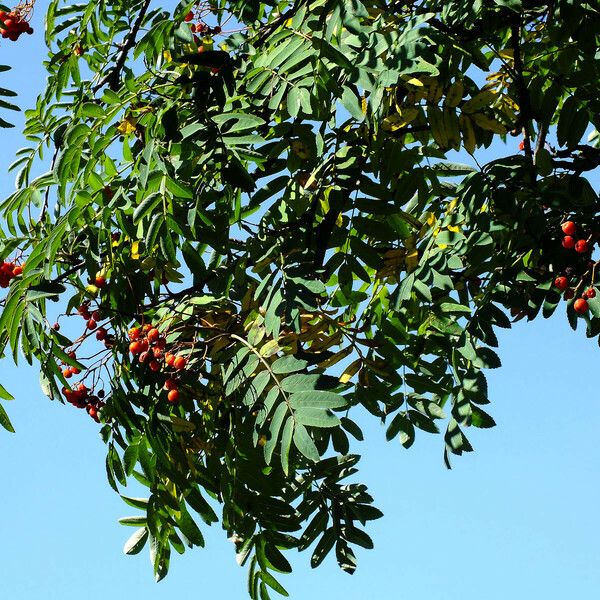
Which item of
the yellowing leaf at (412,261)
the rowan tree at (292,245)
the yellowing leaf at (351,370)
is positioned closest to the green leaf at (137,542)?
the rowan tree at (292,245)

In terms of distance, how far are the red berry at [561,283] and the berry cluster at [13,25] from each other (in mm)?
2735

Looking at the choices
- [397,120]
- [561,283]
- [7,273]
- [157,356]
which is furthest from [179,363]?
[561,283]

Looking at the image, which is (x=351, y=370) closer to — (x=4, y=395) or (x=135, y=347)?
(x=135, y=347)

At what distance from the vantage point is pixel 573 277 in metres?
4.14

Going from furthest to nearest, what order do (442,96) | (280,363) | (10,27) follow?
1. (10,27)
2. (442,96)
3. (280,363)

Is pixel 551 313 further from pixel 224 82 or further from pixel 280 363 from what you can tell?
pixel 224 82

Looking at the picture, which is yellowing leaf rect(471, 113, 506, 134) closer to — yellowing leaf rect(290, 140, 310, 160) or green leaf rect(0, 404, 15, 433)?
yellowing leaf rect(290, 140, 310, 160)

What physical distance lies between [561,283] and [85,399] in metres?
1.87

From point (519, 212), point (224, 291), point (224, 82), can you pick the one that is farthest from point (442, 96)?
point (224, 291)

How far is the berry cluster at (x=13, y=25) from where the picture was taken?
5.09m

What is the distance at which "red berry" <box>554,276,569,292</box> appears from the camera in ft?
13.3

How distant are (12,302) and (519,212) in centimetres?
179

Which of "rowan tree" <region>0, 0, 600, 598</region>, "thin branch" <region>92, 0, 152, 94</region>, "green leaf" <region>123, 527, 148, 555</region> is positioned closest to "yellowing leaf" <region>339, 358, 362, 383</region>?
"rowan tree" <region>0, 0, 600, 598</region>

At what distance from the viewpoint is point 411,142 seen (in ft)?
14.0
